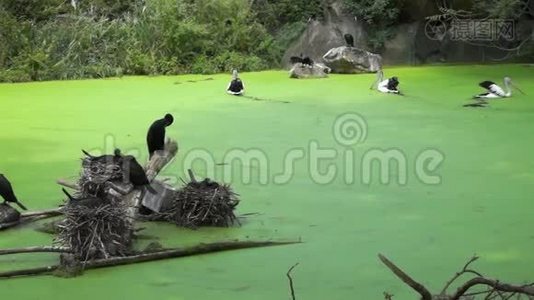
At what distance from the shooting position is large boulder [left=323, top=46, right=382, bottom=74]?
31.6 ft

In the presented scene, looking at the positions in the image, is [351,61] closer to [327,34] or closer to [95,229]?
[327,34]

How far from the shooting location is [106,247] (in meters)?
2.69

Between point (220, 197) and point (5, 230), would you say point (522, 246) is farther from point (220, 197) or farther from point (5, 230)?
point (5, 230)

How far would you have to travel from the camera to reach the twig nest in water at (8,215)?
3121mm

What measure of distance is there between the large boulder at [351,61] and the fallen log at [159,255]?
692cm

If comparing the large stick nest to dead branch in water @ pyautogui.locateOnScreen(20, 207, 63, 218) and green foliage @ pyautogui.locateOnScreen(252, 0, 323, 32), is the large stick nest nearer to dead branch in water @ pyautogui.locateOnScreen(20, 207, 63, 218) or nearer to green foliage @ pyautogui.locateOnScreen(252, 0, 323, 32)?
dead branch in water @ pyautogui.locateOnScreen(20, 207, 63, 218)

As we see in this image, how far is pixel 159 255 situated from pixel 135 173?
1.70ft

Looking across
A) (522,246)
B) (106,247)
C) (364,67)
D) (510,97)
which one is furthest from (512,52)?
(106,247)

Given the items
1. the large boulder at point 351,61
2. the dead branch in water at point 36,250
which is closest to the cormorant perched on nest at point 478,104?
the large boulder at point 351,61

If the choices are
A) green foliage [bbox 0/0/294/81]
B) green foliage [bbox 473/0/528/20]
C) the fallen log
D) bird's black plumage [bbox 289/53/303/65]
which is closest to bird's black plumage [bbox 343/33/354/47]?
bird's black plumage [bbox 289/53/303/65]

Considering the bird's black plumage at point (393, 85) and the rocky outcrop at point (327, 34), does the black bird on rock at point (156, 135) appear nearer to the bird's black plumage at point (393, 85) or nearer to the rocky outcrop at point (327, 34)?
the bird's black plumage at point (393, 85)

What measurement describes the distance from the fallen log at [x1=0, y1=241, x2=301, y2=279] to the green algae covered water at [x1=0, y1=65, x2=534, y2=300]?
31mm

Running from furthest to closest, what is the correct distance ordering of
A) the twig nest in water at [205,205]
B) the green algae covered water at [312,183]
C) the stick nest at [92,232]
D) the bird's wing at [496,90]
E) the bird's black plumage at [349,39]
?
the bird's black plumage at [349,39] → the bird's wing at [496,90] → the twig nest in water at [205,205] → the stick nest at [92,232] → the green algae covered water at [312,183]

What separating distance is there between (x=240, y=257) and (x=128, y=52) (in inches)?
303
